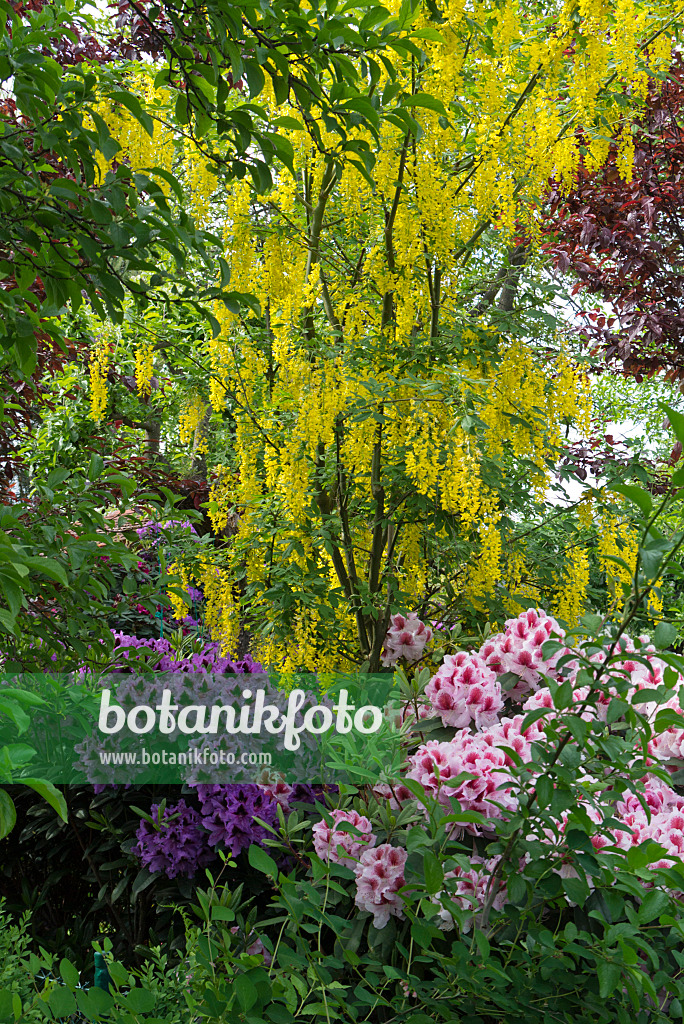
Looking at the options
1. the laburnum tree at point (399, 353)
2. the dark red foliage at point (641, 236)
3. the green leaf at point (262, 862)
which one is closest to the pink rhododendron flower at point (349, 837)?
the green leaf at point (262, 862)

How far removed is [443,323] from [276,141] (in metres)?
1.60

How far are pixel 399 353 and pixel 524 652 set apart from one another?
1.30 m

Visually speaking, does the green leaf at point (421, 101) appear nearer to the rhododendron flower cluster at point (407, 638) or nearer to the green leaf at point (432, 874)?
the green leaf at point (432, 874)

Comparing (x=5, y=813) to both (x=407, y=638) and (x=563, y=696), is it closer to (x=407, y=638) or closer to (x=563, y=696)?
(x=563, y=696)

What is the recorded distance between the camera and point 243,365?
3.15 metres

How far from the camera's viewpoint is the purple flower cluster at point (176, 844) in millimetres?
2422

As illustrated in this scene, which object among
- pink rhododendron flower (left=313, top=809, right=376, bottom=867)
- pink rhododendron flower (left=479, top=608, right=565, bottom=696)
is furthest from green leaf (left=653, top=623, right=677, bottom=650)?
pink rhododendron flower (left=313, top=809, right=376, bottom=867)

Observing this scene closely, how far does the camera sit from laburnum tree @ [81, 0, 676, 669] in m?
2.77

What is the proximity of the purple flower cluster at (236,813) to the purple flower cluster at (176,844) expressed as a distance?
7cm

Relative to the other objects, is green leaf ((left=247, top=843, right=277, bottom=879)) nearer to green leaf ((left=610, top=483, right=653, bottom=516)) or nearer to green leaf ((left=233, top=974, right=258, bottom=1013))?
green leaf ((left=233, top=974, right=258, bottom=1013))

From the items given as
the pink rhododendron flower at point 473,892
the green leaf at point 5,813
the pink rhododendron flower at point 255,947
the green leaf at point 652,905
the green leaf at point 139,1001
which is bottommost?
the pink rhododendron flower at point 255,947

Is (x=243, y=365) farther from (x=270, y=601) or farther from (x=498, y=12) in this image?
(x=498, y=12)

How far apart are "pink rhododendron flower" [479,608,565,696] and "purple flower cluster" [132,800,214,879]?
103 centimetres

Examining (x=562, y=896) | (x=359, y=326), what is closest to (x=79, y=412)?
(x=359, y=326)
